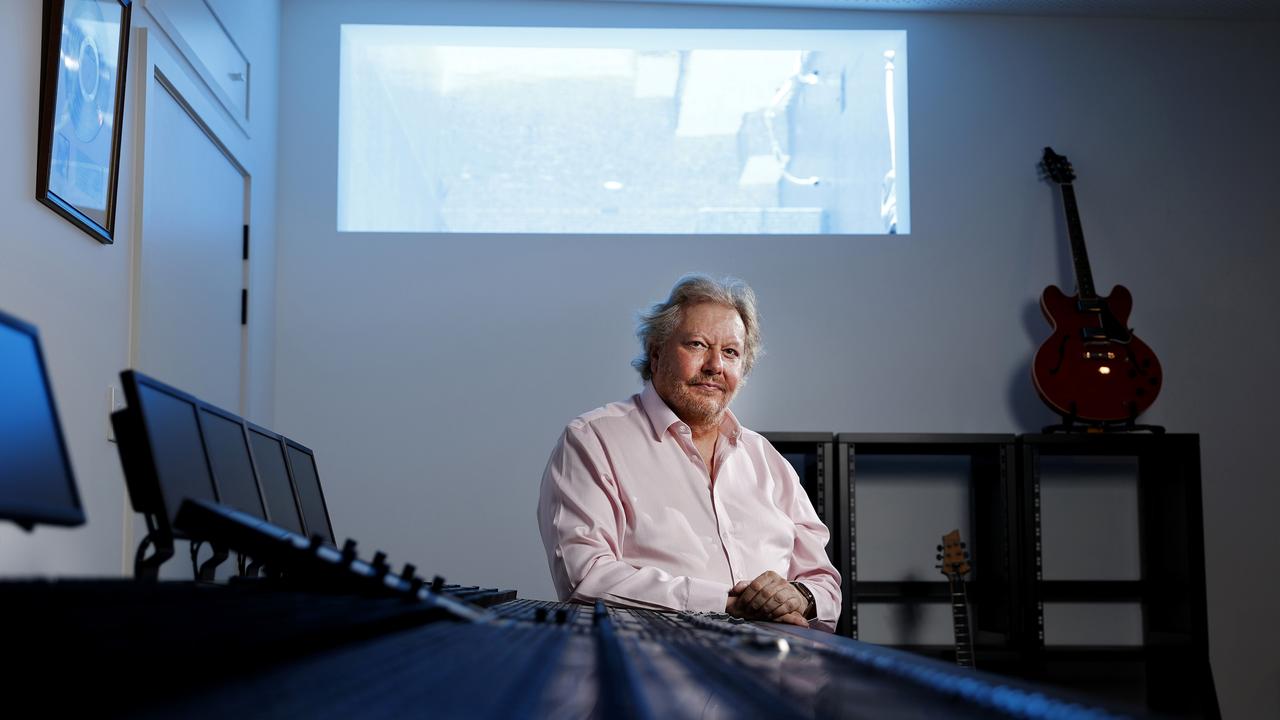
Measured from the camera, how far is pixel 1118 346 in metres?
3.98

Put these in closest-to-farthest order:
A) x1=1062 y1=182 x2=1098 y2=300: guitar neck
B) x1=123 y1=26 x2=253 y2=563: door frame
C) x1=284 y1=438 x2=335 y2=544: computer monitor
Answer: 1. x1=284 y1=438 x2=335 y2=544: computer monitor
2. x1=123 y1=26 x2=253 y2=563: door frame
3. x1=1062 y1=182 x2=1098 y2=300: guitar neck

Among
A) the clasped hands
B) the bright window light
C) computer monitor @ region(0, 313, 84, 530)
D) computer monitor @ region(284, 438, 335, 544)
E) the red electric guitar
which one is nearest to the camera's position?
computer monitor @ region(0, 313, 84, 530)

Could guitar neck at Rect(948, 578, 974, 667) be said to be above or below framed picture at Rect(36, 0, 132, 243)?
below

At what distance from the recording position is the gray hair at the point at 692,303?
8.63 feet

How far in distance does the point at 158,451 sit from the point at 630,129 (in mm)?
3590

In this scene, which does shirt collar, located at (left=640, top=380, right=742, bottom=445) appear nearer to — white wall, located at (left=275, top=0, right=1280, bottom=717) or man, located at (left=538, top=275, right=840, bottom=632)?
man, located at (left=538, top=275, right=840, bottom=632)

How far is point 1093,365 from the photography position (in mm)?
3947

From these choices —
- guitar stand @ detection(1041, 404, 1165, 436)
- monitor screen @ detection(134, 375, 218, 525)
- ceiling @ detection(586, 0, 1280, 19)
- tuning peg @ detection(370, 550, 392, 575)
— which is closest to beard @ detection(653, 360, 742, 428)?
monitor screen @ detection(134, 375, 218, 525)

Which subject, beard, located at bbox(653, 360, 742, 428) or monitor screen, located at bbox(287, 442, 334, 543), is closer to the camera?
monitor screen, located at bbox(287, 442, 334, 543)

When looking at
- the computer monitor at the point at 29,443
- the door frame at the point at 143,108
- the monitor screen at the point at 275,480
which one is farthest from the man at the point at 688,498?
the computer monitor at the point at 29,443

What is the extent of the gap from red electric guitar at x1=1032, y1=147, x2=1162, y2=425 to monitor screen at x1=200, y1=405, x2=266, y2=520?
3118mm

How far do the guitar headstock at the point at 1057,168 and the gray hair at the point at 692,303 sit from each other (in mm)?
1998

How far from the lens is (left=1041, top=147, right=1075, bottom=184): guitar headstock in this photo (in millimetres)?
4176

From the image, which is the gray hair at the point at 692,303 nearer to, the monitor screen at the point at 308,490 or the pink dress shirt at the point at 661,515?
the pink dress shirt at the point at 661,515
